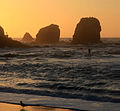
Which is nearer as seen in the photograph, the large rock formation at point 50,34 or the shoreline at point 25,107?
the shoreline at point 25,107

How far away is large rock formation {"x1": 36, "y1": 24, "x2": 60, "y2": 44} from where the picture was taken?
180m

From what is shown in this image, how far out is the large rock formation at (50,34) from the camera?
591 ft

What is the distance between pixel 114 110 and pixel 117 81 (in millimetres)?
9296

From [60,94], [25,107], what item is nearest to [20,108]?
[25,107]

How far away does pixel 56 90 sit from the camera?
709 inches

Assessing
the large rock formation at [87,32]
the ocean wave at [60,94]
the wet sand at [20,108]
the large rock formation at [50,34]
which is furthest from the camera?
the large rock formation at [50,34]

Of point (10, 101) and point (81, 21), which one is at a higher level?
point (81, 21)

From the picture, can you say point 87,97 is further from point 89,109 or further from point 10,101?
point 10,101

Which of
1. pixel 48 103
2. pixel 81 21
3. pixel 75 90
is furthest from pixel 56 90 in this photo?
pixel 81 21

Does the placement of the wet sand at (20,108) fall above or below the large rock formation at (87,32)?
below

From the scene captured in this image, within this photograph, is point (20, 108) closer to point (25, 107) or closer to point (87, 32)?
point (25, 107)

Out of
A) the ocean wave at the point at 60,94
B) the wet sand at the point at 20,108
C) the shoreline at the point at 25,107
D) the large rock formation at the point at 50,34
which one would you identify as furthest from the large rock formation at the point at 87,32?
the wet sand at the point at 20,108

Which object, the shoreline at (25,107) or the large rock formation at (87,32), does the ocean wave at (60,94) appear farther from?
the large rock formation at (87,32)

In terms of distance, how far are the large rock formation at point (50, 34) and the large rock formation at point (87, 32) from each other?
2397 centimetres
